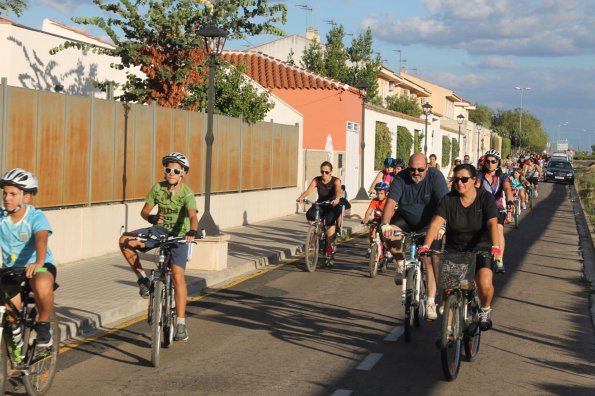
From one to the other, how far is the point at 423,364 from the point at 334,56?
4248cm

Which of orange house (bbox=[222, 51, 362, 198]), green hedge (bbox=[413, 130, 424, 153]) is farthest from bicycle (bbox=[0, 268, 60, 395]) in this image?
green hedge (bbox=[413, 130, 424, 153])

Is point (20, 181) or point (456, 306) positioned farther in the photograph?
point (456, 306)

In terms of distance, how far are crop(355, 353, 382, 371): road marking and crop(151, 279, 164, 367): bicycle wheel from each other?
1789 millimetres

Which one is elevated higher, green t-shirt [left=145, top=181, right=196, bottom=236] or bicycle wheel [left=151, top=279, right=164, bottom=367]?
green t-shirt [left=145, top=181, right=196, bottom=236]

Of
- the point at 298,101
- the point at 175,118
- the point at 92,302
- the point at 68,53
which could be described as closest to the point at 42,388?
the point at 92,302

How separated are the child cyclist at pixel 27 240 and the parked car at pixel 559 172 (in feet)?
219

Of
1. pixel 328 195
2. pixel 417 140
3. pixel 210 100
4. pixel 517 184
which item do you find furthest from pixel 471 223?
pixel 417 140

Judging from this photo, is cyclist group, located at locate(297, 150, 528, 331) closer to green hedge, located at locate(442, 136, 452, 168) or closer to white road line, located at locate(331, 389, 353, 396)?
white road line, located at locate(331, 389, 353, 396)

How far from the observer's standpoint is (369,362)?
29.5ft

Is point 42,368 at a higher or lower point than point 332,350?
higher

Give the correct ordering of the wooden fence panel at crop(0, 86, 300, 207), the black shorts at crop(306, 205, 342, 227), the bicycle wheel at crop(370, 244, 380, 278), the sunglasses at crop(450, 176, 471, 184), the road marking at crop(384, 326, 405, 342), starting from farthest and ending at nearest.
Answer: the black shorts at crop(306, 205, 342, 227) < the bicycle wheel at crop(370, 244, 380, 278) < the wooden fence panel at crop(0, 86, 300, 207) < the road marking at crop(384, 326, 405, 342) < the sunglasses at crop(450, 176, 471, 184)

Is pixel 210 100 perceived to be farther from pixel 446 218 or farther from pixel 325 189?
pixel 446 218

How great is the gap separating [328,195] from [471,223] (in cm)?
791

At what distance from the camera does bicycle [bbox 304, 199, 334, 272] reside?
16.1 metres
